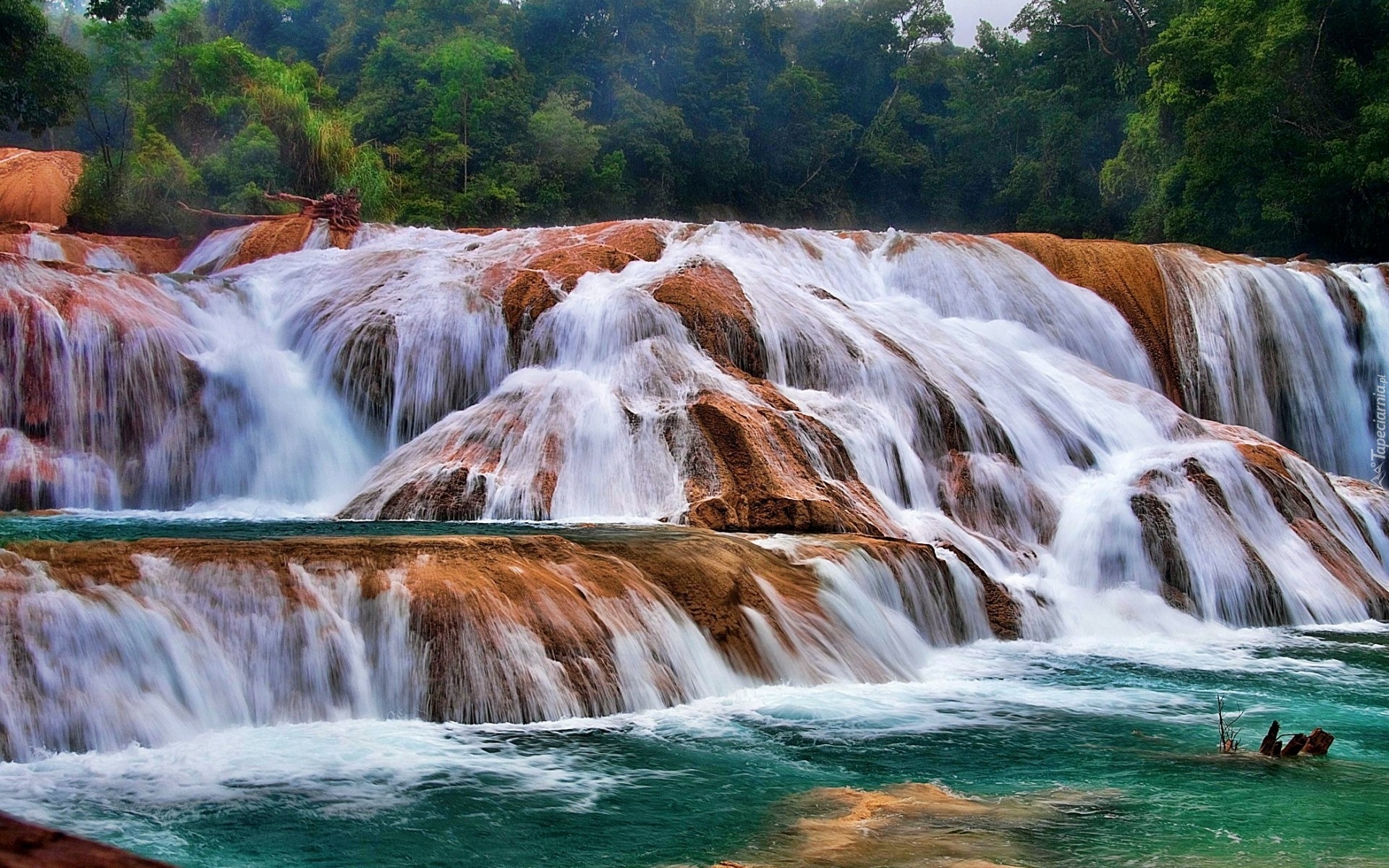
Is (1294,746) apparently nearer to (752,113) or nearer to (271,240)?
(271,240)

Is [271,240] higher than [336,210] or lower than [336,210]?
lower

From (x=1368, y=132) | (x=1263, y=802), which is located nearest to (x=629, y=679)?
(x=1263, y=802)

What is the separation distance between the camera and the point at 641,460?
1321cm

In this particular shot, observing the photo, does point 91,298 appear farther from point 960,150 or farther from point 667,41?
point 960,150

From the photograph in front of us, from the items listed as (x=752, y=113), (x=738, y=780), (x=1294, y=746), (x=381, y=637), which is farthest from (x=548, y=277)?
(x=752, y=113)

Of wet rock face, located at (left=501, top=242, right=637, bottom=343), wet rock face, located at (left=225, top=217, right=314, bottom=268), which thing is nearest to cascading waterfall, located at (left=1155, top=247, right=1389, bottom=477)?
wet rock face, located at (left=501, top=242, right=637, bottom=343)

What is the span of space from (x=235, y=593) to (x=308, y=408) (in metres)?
7.71

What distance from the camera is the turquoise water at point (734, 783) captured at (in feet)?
18.9

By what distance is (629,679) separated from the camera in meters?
8.53

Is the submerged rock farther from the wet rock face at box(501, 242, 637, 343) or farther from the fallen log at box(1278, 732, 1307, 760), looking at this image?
the wet rock face at box(501, 242, 637, 343)

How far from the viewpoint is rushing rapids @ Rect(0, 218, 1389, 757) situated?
7.84 meters

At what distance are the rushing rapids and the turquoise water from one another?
1.65 ft

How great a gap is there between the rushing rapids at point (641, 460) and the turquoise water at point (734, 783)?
0.50 metres

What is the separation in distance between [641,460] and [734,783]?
6585 millimetres
